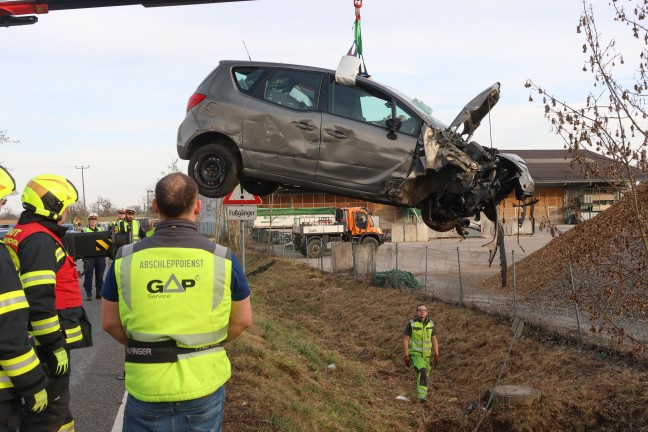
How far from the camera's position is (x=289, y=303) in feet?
57.5

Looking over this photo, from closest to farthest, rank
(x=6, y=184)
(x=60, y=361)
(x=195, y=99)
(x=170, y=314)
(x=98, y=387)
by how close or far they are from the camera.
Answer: (x=170, y=314), (x=6, y=184), (x=60, y=361), (x=195, y=99), (x=98, y=387)

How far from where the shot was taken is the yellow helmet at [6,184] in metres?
3.39

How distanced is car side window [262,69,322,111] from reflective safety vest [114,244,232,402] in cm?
273

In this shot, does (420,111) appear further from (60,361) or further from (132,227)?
(132,227)

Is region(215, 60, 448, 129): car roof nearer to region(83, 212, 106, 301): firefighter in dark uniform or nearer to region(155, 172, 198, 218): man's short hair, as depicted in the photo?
region(155, 172, 198, 218): man's short hair

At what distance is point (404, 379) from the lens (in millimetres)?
11203

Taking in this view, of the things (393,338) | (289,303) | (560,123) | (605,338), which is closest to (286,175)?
(560,123)

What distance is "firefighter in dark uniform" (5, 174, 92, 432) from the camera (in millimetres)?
3608

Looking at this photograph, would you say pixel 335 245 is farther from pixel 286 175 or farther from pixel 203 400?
pixel 203 400

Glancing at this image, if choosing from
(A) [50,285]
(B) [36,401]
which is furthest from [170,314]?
(A) [50,285]

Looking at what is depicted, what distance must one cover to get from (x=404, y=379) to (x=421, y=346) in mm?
1796

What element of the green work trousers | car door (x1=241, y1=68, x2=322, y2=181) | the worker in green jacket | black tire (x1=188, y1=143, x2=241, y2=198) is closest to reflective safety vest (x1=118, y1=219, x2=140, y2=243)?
the worker in green jacket

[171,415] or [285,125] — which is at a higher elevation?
[285,125]

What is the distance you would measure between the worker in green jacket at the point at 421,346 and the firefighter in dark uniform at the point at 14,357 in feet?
23.0
